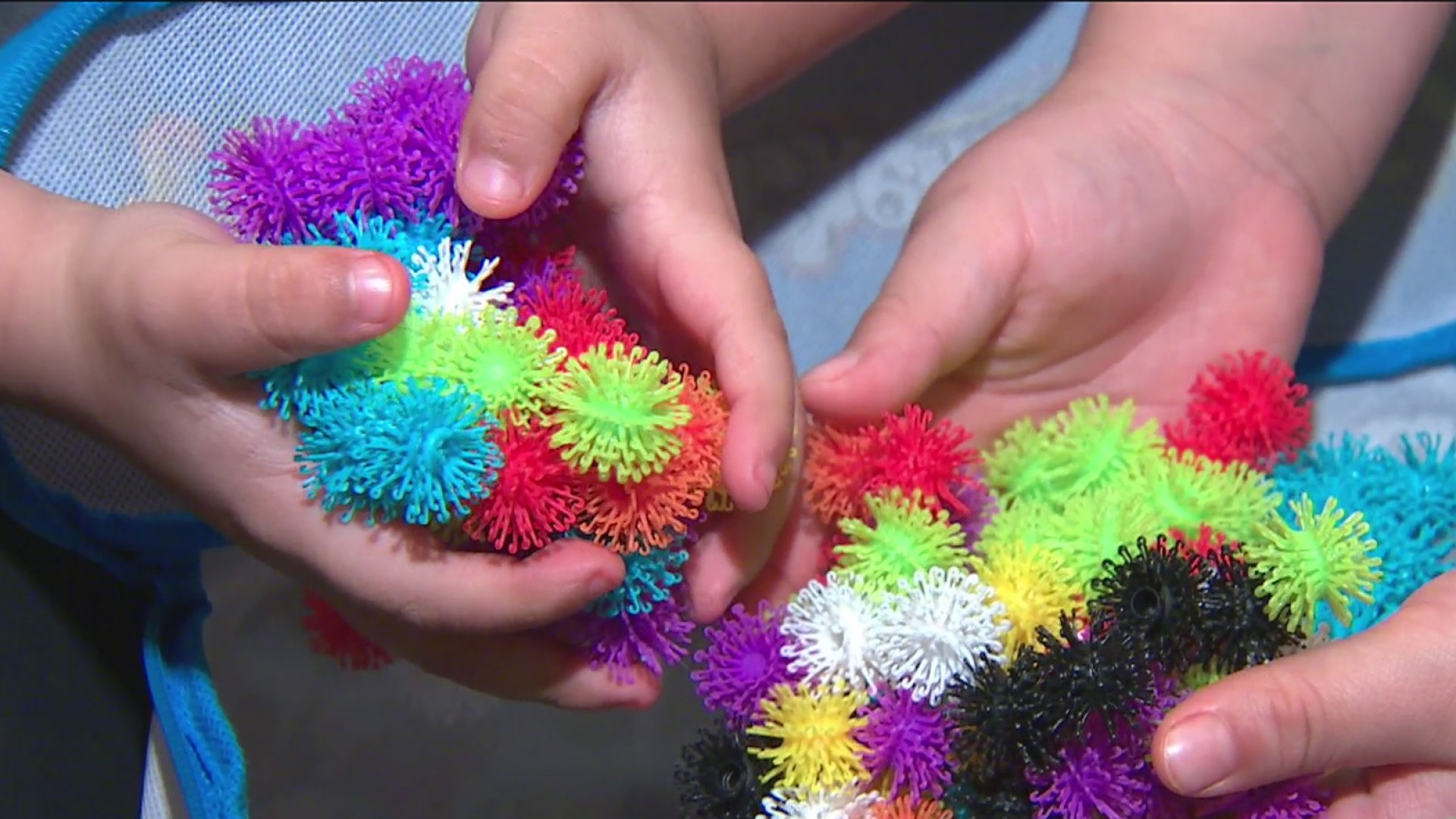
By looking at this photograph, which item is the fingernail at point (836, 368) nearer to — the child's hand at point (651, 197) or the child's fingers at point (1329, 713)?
the child's hand at point (651, 197)

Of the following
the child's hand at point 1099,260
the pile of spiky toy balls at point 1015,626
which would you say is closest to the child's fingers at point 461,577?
the pile of spiky toy balls at point 1015,626

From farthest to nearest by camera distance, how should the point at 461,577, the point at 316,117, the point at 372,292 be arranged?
the point at 316,117, the point at 461,577, the point at 372,292

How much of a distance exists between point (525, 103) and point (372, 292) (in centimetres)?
17

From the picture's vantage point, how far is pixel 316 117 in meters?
0.79

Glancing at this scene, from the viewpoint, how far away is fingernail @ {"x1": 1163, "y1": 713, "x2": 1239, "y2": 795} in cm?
55

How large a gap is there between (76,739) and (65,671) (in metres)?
0.04

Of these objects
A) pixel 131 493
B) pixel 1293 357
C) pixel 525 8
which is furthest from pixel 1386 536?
pixel 131 493

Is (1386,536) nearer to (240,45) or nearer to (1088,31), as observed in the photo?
(1088,31)

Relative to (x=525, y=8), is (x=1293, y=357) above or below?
below

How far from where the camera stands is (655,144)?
0.71 meters

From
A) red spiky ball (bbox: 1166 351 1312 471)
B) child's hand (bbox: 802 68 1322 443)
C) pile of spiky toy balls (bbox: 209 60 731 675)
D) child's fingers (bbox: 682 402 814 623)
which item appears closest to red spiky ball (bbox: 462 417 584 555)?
pile of spiky toy balls (bbox: 209 60 731 675)

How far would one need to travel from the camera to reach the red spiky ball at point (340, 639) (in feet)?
2.60

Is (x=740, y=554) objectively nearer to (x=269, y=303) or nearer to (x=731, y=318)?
(x=731, y=318)

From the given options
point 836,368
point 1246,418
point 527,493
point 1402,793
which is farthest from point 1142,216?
point 527,493
